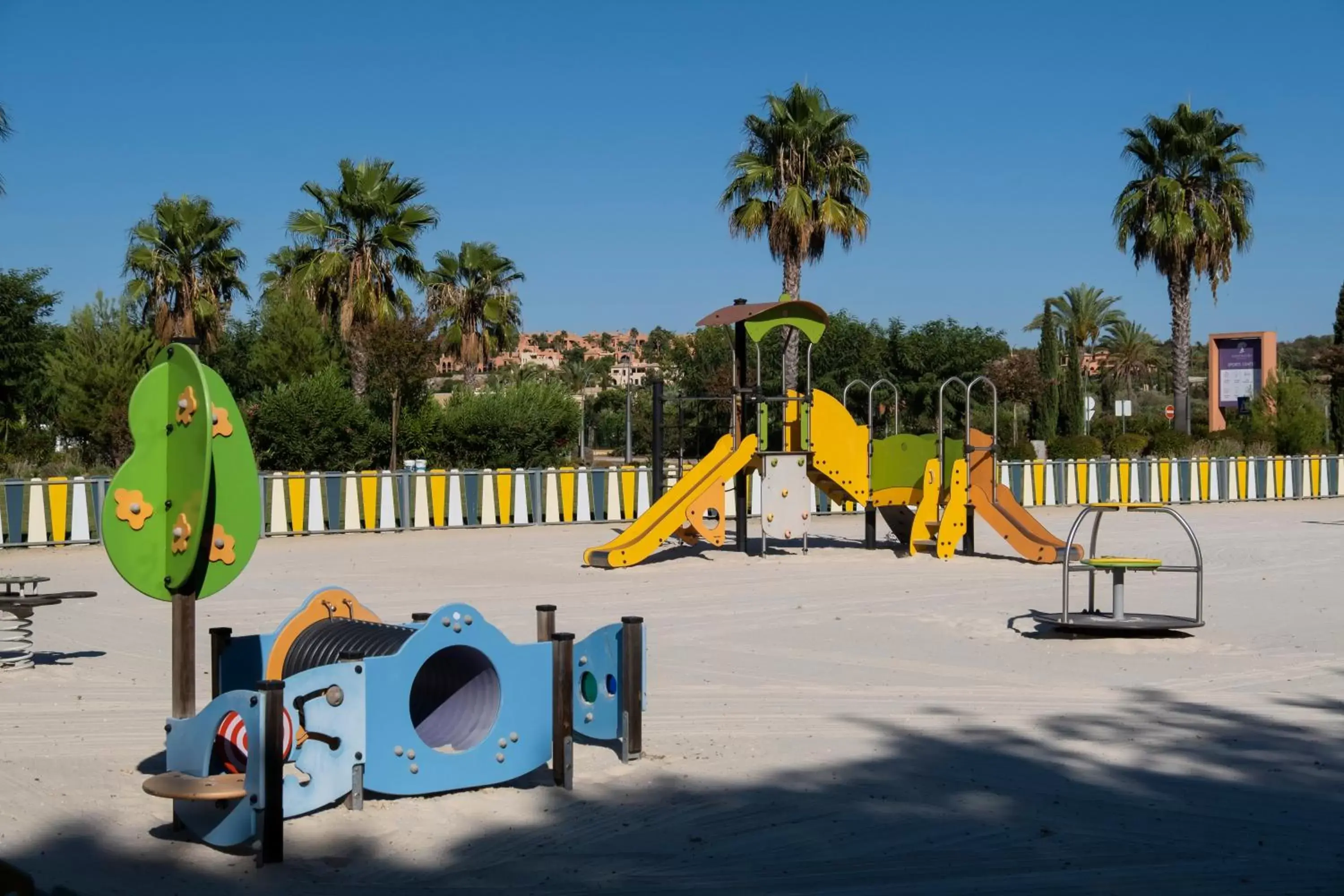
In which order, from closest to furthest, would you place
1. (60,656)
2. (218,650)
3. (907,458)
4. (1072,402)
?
(218,650)
(60,656)
(907,458)
(1072,402)

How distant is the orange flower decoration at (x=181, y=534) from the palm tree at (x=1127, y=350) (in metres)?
78.2

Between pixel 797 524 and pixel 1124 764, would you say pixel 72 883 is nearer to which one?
pixel 1124 764

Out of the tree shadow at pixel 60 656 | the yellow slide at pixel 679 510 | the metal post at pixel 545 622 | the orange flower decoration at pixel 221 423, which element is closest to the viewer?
the orange flower decoration at pixel 221 423

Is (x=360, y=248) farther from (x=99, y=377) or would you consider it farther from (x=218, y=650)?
(x=218, y=650)

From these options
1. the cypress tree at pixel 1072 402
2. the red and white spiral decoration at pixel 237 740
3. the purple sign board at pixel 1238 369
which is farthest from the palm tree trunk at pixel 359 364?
the purple sign board at pixel 1238 369

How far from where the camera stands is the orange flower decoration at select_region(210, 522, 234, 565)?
22.7 ft

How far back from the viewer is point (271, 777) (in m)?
5.88

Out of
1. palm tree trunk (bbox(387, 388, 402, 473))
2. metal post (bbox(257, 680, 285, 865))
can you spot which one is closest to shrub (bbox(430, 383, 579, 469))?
palm tree trunk (bbox(387, 388, 402, 473))

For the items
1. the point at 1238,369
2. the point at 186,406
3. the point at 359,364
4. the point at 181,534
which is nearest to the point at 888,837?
the point at 181,534

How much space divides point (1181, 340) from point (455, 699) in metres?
39.0

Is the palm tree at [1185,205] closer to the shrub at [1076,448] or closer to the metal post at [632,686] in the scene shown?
the shrub at [1076,448]

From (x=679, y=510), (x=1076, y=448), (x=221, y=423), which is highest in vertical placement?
(x=1076, y=448)

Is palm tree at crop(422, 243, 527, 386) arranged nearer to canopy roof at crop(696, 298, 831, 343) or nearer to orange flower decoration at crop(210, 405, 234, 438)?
canopy roof at crop(696, 298, 831, 343)

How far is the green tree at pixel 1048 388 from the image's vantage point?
168 feet
